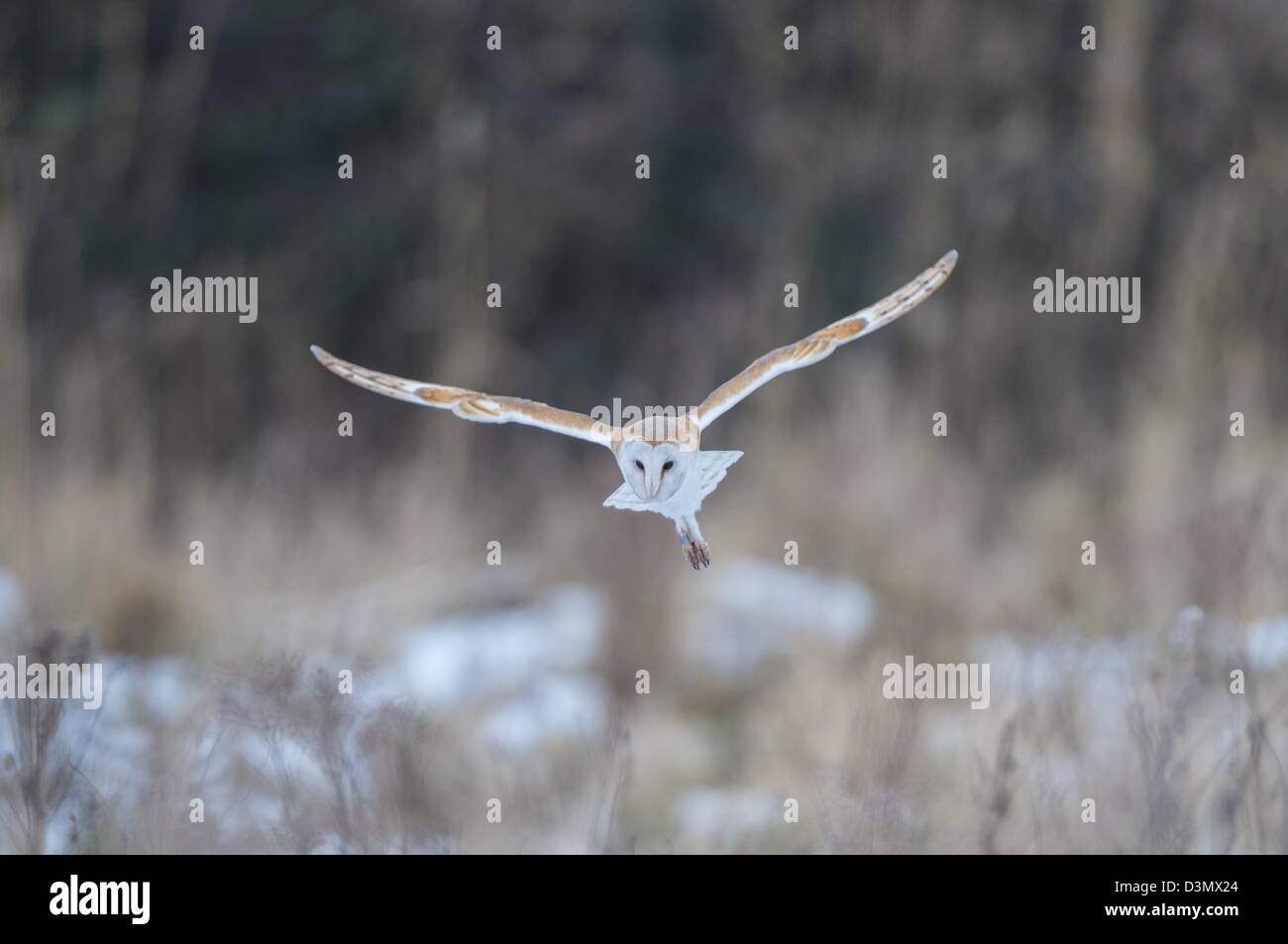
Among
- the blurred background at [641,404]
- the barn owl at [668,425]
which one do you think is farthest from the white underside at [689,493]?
the blurred background at [641,404]

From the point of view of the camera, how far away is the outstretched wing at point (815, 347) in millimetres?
1767

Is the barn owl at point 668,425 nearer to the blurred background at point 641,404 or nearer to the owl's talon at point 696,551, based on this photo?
the owl's talon at point 696,551

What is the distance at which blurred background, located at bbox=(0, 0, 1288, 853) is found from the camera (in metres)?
3.17

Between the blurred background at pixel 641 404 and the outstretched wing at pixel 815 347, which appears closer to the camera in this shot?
the outstretched wing at pixel 815 347

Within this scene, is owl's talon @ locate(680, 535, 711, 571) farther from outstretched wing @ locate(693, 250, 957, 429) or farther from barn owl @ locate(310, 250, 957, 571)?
outstretched wing @ locate(693, 250, 957, 429)

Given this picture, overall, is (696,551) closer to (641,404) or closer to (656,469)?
(656,469)

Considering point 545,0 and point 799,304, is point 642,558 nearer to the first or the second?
point 799,304

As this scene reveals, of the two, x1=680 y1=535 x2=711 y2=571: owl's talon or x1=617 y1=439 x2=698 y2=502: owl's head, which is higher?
x1=617 y1=439 x2=698 y2=502: owl's head

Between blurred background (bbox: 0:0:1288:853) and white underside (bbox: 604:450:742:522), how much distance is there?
93 centimetres

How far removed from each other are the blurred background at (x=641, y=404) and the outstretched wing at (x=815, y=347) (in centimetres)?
91

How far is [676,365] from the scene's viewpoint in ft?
22.1

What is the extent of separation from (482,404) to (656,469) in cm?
26

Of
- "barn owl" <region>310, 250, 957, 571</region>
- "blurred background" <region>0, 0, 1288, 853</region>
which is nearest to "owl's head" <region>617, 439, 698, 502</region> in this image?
"barn owl" <region>310, 250, 957, 571</region>

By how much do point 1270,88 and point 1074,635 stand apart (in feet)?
14.8
